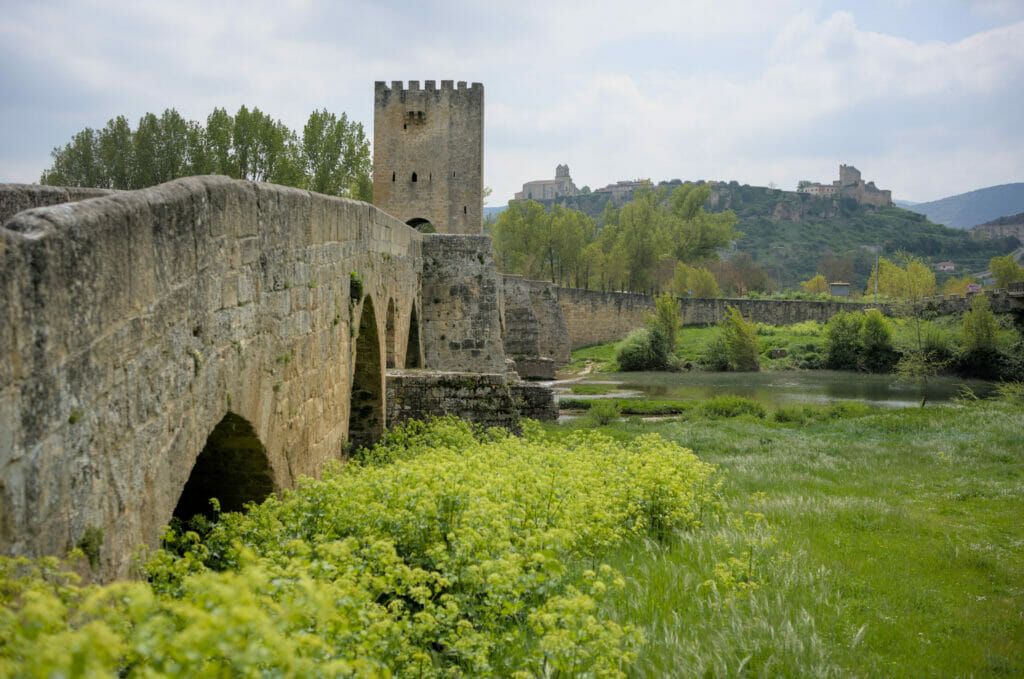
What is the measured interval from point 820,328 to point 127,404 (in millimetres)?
48249

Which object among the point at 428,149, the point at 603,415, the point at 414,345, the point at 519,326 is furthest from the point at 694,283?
the point at 414,345

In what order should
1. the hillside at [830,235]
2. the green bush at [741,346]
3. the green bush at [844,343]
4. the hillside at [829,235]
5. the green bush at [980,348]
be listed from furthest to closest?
the hillside at [830,235], the hillside at [829,235], the green bush at [741,346], the green bush at [844,343], the green bush at [980,348]

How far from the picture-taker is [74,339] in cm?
282

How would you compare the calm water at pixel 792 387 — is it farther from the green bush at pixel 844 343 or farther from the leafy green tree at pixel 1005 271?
the leafy green tree at pixel 1005 271

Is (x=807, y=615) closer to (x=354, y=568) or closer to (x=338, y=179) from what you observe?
(x=354, y=568)

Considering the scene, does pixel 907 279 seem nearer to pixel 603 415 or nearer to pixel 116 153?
pixel 603 415

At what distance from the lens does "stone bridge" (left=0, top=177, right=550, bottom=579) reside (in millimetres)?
2566

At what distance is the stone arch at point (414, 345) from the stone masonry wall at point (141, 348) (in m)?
8.95

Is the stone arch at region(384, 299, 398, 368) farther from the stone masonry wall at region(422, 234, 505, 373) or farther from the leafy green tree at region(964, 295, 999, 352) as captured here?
the leafy green tree at region(964, 295, 999, 352)

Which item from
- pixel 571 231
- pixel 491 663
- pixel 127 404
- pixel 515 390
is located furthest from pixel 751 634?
pixel 571 231

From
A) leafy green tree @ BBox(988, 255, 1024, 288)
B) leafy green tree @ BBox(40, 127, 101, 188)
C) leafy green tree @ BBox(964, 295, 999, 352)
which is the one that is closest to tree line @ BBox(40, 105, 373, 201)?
leafy green tree @ BBox(40, 127, 101, 188)

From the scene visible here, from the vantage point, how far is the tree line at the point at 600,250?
55.4 m

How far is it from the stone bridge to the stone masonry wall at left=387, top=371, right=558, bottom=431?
193cm

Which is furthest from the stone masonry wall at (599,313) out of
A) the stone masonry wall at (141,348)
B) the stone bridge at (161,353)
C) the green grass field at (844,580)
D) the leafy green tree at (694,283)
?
the stone masonry wall at (141,348)
